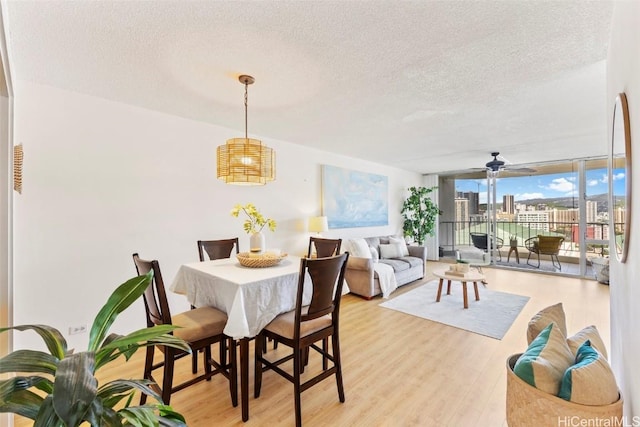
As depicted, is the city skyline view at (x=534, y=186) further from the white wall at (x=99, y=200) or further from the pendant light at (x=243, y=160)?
the pendant light at (x=243, y=160)

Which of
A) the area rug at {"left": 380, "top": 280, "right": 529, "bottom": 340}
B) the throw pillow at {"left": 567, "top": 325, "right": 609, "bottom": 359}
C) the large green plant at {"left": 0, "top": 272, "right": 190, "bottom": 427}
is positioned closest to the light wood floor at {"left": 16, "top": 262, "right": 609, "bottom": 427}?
the area rug at {"left": 380, "top": 280, "right": 529, "bottom": 340}

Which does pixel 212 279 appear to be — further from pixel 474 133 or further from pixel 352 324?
pixel 474 133

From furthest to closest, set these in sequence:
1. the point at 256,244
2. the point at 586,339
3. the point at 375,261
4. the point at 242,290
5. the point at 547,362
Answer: the point at 375,261 < the point at 256,244 < the point at 242,290 < the point at 586,339 < the point at 547,362

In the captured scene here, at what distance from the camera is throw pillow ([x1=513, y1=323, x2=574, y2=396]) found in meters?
1.11

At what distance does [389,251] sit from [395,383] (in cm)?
320

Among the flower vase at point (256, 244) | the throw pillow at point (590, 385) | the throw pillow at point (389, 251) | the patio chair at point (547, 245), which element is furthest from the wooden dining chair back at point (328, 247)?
the patio chair at point (547, 245)

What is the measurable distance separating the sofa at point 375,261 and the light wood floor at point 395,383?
748mm

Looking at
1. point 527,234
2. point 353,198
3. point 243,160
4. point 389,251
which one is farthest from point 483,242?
point 243,160

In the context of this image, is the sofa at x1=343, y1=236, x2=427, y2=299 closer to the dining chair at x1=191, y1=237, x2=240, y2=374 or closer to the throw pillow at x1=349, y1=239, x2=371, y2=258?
the throw pillow at x1=349, y1=239, x2=371, y2=258

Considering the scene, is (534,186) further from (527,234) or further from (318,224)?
(318,224)

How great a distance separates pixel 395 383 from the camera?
2.13m

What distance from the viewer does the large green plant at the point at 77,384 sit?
2.18 ft

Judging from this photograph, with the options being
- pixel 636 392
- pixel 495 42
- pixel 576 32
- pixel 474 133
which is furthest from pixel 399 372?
pixel 474 133

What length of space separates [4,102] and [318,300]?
2.17m
